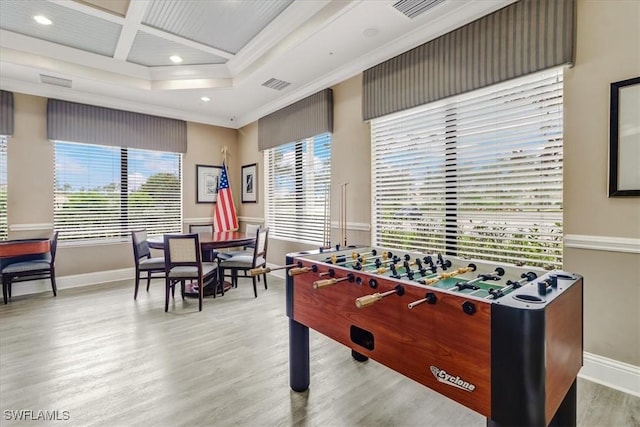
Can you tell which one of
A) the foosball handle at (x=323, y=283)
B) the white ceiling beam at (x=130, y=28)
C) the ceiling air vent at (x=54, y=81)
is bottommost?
the foosball handle at (x=323, y=283)

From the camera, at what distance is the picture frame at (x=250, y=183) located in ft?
18.7

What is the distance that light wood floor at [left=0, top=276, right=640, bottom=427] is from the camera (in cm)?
178

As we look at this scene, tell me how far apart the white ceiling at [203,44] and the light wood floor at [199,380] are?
9.32ft

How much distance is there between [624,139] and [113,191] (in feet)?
19.7

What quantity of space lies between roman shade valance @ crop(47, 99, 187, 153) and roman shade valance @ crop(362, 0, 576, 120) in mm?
3715

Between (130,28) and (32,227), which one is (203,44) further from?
(32,227)

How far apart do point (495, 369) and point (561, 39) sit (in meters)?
2.25

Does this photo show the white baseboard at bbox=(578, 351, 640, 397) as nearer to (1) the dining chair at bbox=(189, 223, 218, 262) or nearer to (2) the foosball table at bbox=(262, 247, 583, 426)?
(2) the foosball table at bbox=(262, 247, 583, 426)

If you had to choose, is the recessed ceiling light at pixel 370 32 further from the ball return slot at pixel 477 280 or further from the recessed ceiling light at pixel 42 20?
the recessed ceiling light at pixel 42 20

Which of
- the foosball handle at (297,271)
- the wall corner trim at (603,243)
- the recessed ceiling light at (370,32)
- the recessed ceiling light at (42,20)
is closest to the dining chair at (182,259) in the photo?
the foosball handle at (297,271)

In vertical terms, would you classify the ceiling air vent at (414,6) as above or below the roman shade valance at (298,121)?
above

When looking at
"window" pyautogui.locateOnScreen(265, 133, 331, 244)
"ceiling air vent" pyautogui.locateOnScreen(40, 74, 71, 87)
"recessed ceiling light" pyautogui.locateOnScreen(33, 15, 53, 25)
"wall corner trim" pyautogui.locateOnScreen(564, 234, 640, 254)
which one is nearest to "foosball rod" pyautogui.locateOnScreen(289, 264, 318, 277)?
"wall corner trim" pyautogui.locateOnScreen(564, 234, 640, 254)

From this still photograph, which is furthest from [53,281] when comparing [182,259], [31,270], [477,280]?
[477,280]

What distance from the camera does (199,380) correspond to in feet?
7.06
